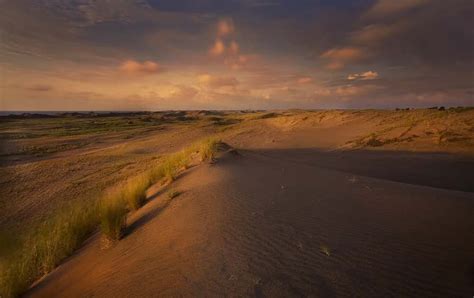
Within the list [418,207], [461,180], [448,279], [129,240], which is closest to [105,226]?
[129,240]

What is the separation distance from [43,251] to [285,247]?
4.23m

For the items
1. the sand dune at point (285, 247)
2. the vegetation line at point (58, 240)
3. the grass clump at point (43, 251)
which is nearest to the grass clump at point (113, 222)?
the vegetation line at point (58, 240)

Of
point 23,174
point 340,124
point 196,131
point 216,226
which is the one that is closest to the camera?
point 216,226

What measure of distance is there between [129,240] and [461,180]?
10.1 metres

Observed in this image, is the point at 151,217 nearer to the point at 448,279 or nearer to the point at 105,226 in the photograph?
the point at 105,226

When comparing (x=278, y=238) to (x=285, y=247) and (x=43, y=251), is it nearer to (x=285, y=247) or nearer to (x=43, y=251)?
(x=285, y=247)

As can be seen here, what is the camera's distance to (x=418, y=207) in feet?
18.6

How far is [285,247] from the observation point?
12.7ft

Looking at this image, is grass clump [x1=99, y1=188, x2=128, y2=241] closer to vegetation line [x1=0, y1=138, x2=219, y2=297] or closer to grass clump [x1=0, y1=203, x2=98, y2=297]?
vegetation line [x1=0, y1=138, x2=219, y2=297]

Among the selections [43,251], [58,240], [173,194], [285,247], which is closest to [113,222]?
[58,240]

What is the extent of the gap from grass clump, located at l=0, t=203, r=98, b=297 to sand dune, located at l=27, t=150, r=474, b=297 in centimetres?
27

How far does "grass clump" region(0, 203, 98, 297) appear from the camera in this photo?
161 inches

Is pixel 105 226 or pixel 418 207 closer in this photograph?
pixel 105 226

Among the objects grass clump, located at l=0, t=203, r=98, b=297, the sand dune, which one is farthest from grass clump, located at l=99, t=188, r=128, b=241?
grass clump, located at l=0, t=203, r=98, b=297
